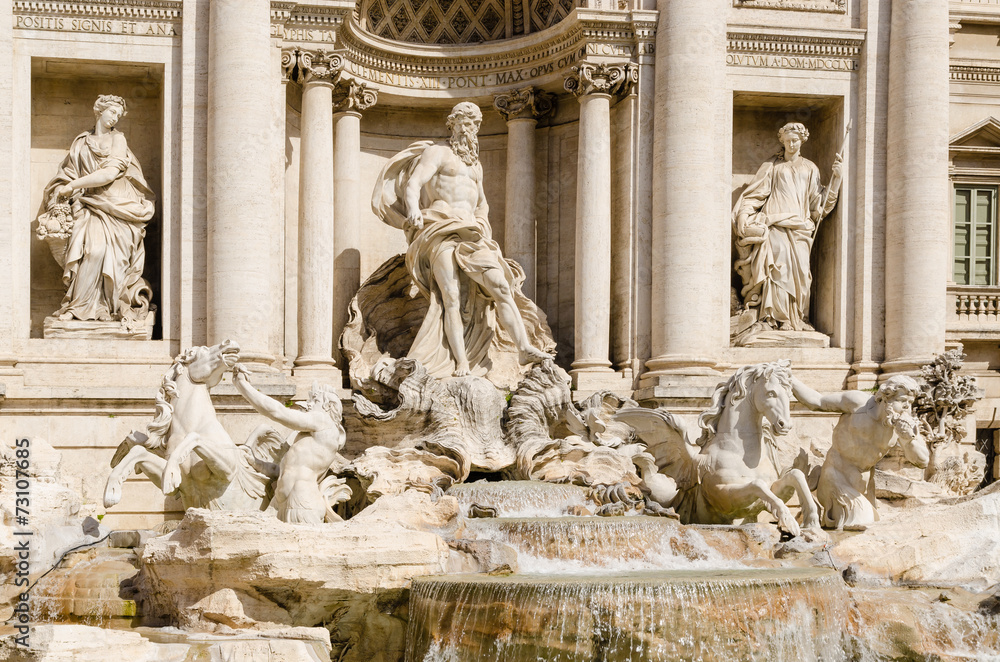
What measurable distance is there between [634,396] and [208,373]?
5.87m

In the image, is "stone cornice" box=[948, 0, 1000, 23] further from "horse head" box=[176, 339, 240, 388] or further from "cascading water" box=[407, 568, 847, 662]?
"horse head" box=[176, 339, 240, 388]

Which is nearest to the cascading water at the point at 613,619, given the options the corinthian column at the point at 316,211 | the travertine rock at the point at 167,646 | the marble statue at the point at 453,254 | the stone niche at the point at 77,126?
the travertine rock at the point at 167,646

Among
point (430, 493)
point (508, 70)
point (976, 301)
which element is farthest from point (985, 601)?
point (508, 70)

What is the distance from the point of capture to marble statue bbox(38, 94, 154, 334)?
16.1 metres

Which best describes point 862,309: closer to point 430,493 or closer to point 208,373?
point 430,493

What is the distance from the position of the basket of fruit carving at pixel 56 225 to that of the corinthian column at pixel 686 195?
24.5 feet

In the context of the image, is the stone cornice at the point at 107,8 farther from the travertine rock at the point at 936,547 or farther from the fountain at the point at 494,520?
the travertine rock at the point at 936,547

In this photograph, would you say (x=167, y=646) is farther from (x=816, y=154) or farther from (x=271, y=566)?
(x=816, y=154)

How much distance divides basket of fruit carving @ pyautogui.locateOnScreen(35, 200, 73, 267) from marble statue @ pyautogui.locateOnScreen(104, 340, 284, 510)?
141 inches

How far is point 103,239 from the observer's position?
16156 mm

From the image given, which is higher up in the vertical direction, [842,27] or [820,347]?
[842,27]

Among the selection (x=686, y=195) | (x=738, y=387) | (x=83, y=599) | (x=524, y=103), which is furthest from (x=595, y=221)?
(x=83, y=599)

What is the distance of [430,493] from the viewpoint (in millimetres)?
13961

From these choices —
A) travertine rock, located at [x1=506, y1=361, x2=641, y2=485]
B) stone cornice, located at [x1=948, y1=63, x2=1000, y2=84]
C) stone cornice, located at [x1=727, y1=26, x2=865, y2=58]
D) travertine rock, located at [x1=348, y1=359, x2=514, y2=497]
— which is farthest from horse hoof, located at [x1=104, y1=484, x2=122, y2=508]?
stone cornice, located at [x1=948, y1=63, x2=1000, y2=84]
